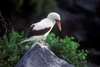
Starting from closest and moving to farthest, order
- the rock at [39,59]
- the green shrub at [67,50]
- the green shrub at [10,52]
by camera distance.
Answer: the rock at [39,59]
the green shrub at [10,52]
the green shrub at [67,50]

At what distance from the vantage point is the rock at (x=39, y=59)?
6035 millimetres

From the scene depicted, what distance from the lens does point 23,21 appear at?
13625 millimetres

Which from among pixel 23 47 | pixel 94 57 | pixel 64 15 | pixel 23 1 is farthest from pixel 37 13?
pixel 23 47

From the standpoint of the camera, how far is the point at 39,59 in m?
6.17

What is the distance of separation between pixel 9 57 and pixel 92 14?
9696 mm

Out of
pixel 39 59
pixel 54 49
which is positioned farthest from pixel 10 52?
pixel 39 59

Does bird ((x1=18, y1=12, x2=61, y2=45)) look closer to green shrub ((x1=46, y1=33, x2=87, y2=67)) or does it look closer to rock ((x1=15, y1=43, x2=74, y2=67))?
rock ((x1=15, y1=43, x2=74, y2=67))

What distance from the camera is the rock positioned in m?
6.04

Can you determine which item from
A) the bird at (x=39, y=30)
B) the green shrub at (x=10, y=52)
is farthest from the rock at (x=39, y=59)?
the green shrub at (x=10, y=52)

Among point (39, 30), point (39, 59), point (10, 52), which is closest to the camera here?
point (39, 59)

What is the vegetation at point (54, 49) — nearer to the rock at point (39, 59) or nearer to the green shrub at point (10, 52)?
the green shrub at point (10, 52)

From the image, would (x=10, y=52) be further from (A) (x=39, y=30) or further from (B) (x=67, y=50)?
(B) (x=67, y=50)

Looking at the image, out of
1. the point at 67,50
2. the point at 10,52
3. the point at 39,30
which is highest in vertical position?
the point at 67,50

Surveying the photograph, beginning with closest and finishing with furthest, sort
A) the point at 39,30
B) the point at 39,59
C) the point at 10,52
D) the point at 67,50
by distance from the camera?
the point at 39,59, the point at 39,30, the point at 67,50, the point at 10,52
